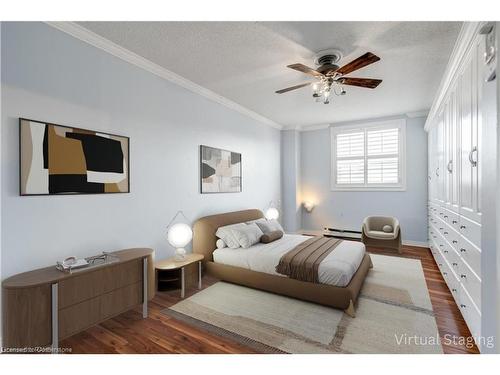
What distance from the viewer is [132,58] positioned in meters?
2.76

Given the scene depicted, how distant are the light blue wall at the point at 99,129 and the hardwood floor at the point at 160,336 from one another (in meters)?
0.74

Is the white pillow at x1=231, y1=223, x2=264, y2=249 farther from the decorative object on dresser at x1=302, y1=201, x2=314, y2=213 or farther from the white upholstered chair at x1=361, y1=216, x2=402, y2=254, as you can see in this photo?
the decorative object on dresser at x1=302, y1=201, x2=314, y2=213

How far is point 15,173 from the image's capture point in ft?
6.31

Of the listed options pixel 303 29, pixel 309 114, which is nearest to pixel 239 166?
pixel 309 114

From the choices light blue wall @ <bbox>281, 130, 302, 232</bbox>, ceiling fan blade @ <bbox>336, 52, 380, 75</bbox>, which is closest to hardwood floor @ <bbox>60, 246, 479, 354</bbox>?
ceiling fan blade @ <bbox>336, 52, 380, 75</bbox>

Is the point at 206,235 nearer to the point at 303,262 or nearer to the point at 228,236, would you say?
the point at 228,236

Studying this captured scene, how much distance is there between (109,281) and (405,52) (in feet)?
12.9

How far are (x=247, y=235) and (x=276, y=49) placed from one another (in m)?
2.41

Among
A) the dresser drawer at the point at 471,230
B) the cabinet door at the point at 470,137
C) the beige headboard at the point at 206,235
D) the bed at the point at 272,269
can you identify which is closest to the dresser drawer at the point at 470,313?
the dresser drawer at the point at 471,230

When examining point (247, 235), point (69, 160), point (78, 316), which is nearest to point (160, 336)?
point (78, 316)

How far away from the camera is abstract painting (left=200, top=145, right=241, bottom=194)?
3852mm

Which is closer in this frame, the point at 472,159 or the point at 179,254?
the point at 472,159
